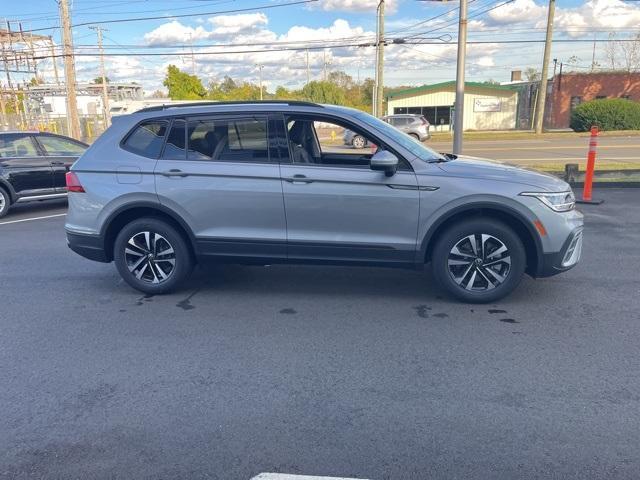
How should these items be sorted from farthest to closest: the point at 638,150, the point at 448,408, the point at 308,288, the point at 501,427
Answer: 1. the point at 638,150
2. the point at 308,288
3. the point at 448,408
4. the point at 501,427

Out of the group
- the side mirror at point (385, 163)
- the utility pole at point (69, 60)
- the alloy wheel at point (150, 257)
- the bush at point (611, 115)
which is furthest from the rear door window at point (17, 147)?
the bush at point (611, 115)

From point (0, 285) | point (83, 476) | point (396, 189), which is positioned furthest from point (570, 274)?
point (0, 285)

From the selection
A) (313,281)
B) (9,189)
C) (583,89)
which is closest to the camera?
(313,281)

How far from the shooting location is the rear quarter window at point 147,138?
528cm

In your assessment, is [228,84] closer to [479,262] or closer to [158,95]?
[158,95]

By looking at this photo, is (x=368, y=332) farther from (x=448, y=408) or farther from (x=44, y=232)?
(x=44, y=232)

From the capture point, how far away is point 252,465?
2785 mm

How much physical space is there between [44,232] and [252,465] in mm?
7411

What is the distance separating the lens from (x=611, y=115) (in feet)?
114

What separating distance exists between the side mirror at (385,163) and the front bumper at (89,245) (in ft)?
9.53

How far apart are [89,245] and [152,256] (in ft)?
2.24

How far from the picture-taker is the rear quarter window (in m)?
5.28

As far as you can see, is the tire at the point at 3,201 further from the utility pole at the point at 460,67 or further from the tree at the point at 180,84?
the tree at the point at 180,84

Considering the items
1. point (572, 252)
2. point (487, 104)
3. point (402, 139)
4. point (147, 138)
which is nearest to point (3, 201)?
point (147, 138)
